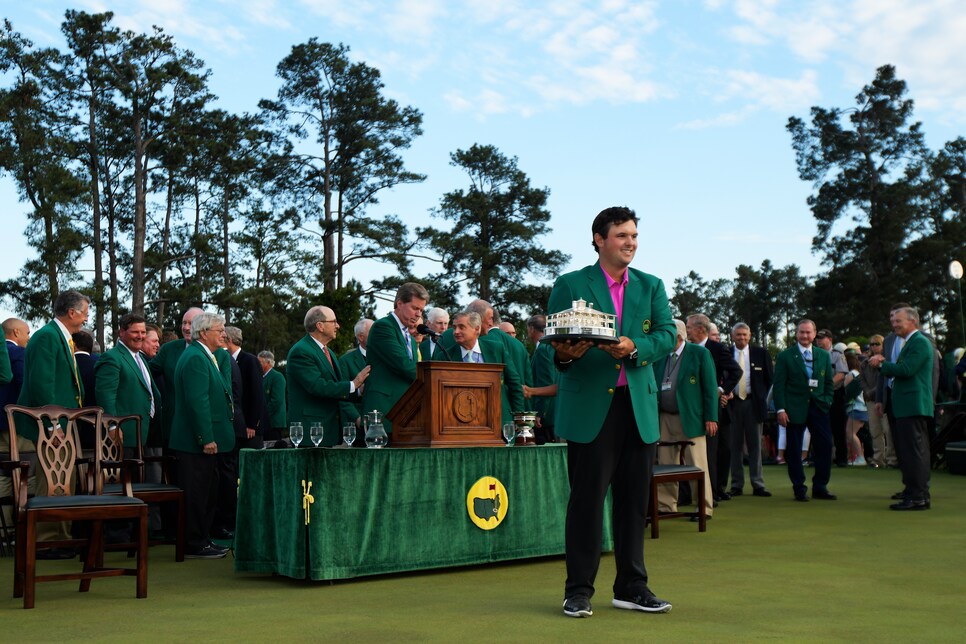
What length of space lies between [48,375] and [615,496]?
13.9 ft

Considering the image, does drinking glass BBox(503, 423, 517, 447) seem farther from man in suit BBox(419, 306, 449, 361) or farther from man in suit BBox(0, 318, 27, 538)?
man in suit BBox(0, 318, 27, 538)

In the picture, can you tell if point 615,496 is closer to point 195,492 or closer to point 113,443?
point 195,492

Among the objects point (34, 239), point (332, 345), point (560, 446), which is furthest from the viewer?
point (34, 239)

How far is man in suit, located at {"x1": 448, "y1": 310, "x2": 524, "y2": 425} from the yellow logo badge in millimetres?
1154

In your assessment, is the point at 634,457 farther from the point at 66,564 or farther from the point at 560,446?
the point at 66,564

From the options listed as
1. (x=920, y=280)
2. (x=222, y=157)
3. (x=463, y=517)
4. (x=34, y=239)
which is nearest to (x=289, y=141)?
(x=222, y=157)

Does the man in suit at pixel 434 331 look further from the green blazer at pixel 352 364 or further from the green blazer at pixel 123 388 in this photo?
the green blazer at pixel 123 388

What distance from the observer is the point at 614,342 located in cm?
433

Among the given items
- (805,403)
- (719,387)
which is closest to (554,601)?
(719,387)

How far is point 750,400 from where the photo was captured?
11.0 metres

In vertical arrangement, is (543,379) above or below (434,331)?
below

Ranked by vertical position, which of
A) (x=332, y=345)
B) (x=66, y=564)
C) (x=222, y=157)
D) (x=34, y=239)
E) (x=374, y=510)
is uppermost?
(x=222, y=157)

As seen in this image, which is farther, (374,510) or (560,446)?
(560,446)

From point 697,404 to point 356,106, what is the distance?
1058 inches
